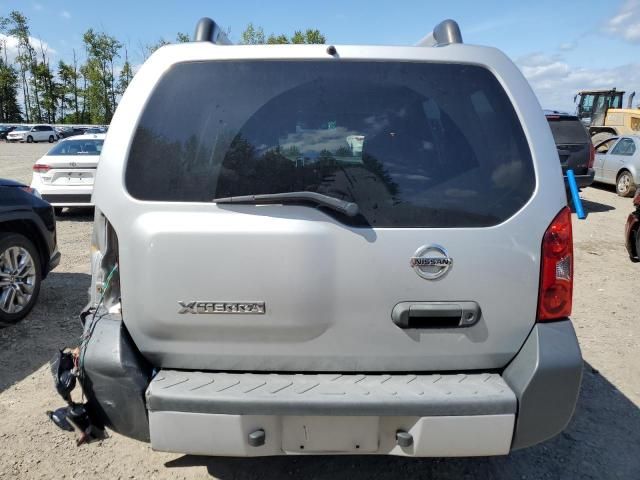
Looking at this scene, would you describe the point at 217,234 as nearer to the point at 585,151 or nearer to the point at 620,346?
the point at 620,346

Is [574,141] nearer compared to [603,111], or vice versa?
[574,141]

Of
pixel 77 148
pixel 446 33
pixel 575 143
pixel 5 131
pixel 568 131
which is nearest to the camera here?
pixel 446 33

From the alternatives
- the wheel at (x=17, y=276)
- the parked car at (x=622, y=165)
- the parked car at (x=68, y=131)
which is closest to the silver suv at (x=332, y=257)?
the wheel at (x=17, y=276)

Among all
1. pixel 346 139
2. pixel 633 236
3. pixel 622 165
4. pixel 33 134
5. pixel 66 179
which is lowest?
pixel 633 236

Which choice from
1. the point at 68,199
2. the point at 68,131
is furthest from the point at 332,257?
the point at 68,131

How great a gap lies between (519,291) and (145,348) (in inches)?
60.3

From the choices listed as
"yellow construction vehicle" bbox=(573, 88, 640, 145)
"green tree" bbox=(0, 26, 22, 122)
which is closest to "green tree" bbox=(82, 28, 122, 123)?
"green tree" bbox=(0, 26, 22, 122)

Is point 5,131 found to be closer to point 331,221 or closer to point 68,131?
point 68,131

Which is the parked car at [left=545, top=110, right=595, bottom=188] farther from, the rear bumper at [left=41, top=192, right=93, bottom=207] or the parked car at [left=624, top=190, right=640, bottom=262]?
the rear bumper at [left=41, top=192, right=93, bottom=207]

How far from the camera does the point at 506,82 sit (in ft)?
6.96

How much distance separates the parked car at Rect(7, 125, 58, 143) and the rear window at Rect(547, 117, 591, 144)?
46.1 metres

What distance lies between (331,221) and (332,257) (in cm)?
14

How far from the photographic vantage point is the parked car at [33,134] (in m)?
44.8

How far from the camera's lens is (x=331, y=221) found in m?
1.98
